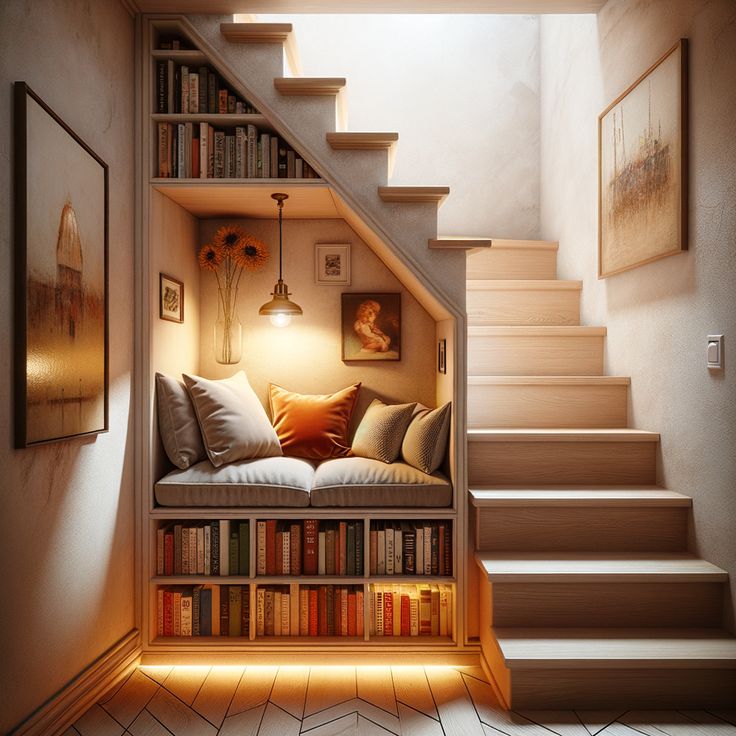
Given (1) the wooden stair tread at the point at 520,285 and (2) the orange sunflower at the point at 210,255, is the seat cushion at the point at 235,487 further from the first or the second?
(1) the wooden stair tread at the point at 520,285

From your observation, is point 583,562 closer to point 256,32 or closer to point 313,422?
point 313,422

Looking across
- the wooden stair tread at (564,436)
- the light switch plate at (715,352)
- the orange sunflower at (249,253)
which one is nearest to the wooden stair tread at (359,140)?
the orange sunflower at (249,253)

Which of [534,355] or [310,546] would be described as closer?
[310,546]

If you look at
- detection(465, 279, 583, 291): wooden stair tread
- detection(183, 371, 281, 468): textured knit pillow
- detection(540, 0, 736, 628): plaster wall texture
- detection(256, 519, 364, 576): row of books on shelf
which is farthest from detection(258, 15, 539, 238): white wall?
detection(256, 519, 364, 576): row of books on shelf

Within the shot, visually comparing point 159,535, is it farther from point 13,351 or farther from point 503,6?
point 503,6

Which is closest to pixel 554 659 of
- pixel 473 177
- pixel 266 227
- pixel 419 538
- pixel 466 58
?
pixel 419 538

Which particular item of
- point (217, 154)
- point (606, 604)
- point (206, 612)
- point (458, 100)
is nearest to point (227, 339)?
point (217, 154)

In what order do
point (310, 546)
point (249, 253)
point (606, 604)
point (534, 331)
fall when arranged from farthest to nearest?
1. point (534, 331)
2. point (249, 253)
3. point (310, 546)
4. point (606, 604)

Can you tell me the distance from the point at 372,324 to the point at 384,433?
742mm

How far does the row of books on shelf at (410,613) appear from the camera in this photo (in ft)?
8.53

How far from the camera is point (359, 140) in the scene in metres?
2.58

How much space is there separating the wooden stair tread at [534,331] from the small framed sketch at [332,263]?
29.1 inches

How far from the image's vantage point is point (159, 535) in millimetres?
2613

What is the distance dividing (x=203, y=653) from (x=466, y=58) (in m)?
3.96
